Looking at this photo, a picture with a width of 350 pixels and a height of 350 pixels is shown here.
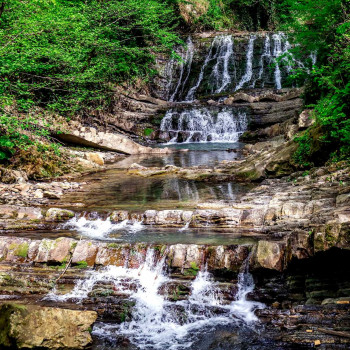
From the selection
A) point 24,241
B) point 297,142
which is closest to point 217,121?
point 297,142

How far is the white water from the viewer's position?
283 inches

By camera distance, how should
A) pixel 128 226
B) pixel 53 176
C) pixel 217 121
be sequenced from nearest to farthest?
1. pixel 128 226
2. pixel 53 176
3. pixel 217 121

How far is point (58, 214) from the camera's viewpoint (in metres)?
7.90

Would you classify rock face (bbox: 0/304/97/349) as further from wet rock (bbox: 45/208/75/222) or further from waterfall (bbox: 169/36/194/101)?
waterfall (bbox: 169/36/194/101)

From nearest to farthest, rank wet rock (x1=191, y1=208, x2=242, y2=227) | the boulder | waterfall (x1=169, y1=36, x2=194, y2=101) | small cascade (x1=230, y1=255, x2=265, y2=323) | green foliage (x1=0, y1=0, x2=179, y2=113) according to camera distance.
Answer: small cascade (x1=230, y1=255, x2=265, y2=323)
wet rock (x1=191, y1=208, x2=242, y2=227)
green foliage (x1=0, y1=0, x2=179, y2=113)
waterfall (x1=169, y1=36, x2=194, y2=101)
the boulder

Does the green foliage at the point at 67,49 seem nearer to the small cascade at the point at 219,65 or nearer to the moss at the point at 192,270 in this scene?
the small cascade at the point at 219,65

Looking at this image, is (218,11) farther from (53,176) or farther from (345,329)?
(345,329)

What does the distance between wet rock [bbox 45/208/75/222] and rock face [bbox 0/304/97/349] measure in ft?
12.9

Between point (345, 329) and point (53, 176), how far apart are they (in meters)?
10.9

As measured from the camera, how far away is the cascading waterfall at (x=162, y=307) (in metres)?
4.48

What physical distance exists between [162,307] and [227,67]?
89.5 ft

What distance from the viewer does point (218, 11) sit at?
35.4 m

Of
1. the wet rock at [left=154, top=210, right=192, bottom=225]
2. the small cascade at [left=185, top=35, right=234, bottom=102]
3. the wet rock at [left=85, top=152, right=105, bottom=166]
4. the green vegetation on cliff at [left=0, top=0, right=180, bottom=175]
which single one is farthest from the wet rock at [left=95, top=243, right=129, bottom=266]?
the small cascade at [left=185, top=35, right=234, bottom=102]

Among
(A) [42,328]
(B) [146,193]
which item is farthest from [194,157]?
(A) [42,328]
